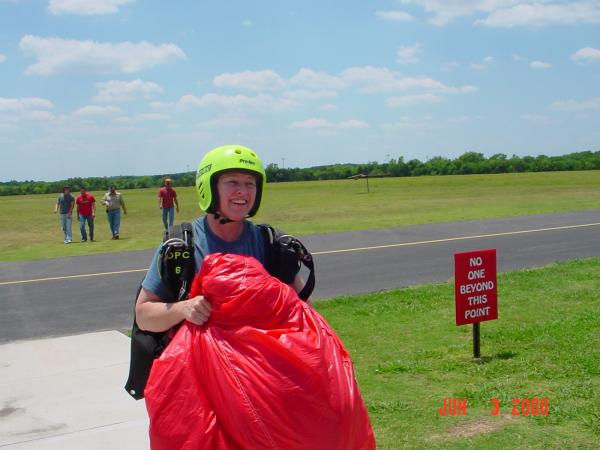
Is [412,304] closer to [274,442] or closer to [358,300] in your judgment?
[358,300]

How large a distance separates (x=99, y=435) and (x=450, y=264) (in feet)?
29.6

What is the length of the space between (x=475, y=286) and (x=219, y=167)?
429cm

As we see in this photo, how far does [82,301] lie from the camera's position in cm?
988

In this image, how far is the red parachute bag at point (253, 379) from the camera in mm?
2141

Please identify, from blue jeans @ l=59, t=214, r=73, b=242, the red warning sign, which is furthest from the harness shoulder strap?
blue jeans @ l=59, t=214, r=73, b=242

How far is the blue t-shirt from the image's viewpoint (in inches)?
102

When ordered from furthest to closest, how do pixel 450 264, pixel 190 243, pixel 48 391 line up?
pixel 450 264 → pixel 48 391 → pixel 190 243

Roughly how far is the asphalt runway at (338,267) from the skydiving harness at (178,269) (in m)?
5.66

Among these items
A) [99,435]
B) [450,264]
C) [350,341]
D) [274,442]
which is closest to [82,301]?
[350,341]

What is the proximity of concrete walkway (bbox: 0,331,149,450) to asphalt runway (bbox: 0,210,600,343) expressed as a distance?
97 cm

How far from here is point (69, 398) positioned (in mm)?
5441
